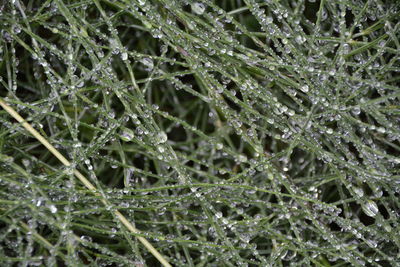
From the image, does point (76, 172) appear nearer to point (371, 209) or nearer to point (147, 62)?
point (147, 62)

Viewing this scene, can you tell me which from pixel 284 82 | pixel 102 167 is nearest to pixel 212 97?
pixel 284 82

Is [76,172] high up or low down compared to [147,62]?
down

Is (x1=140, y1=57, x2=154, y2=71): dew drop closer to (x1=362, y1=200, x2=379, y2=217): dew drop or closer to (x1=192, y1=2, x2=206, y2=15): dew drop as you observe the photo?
(x1=192, y1=2, x2=206, y2=15): dew drop

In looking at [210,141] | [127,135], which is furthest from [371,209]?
[127,135]

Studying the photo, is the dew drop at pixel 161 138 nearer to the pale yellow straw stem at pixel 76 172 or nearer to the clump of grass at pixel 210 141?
the clump of grass at pixel 210 141

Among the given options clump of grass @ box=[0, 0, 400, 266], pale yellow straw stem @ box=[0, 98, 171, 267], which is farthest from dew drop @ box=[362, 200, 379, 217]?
pale yellow straw stem @ box=[0, 98, 171, 267]

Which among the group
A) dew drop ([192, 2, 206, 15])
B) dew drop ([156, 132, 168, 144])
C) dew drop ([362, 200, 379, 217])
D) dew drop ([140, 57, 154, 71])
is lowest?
dew drop ([362, 200, 379, 217])

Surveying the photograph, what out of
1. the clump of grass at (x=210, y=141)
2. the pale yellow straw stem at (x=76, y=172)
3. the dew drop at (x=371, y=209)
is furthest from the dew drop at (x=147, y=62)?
the dew drop at (x=371, y=209)

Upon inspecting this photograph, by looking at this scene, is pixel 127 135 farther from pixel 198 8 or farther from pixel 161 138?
pixel 198 8
